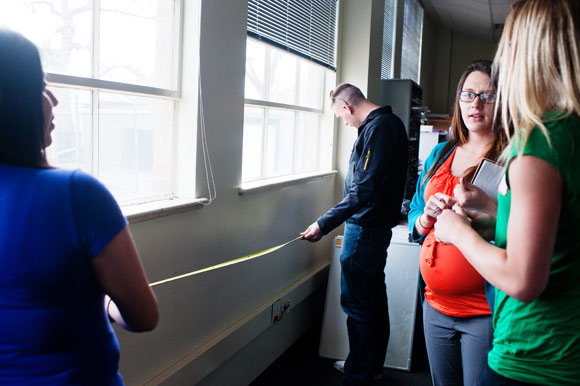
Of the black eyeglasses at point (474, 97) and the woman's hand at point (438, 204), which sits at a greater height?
the black eyeglasses at point (474, 97)

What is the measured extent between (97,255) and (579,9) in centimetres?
100

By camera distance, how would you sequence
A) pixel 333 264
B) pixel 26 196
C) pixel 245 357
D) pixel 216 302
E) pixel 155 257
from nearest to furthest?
pixel 26 196 → pixel 155 257 → pixel 216 302 → pixel 245 357 → pixel 333 264

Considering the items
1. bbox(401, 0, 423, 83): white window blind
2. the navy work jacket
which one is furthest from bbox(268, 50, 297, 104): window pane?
bbox(401, 0, 423, 83): white window blind

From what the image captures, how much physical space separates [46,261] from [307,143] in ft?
11.6

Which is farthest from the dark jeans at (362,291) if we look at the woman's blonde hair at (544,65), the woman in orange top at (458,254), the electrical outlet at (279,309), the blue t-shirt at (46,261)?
the blue t-shirt at (46,261)

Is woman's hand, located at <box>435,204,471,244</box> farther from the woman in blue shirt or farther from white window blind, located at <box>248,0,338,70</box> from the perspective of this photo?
white window blind, located at <box>248,0,338,70</box>

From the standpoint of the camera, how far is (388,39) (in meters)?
5.79

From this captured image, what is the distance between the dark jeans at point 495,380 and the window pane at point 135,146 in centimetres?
158

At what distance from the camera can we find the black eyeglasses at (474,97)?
73.1 inches

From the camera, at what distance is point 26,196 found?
0.91m

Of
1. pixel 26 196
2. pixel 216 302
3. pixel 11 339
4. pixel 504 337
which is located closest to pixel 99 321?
pixel 11 339

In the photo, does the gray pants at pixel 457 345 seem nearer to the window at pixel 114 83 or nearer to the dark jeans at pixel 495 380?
the dark jeans at pixel 495 380

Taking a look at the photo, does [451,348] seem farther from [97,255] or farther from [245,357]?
[245,357]

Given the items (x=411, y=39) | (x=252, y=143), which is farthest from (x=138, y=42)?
(x=411, y=39)
